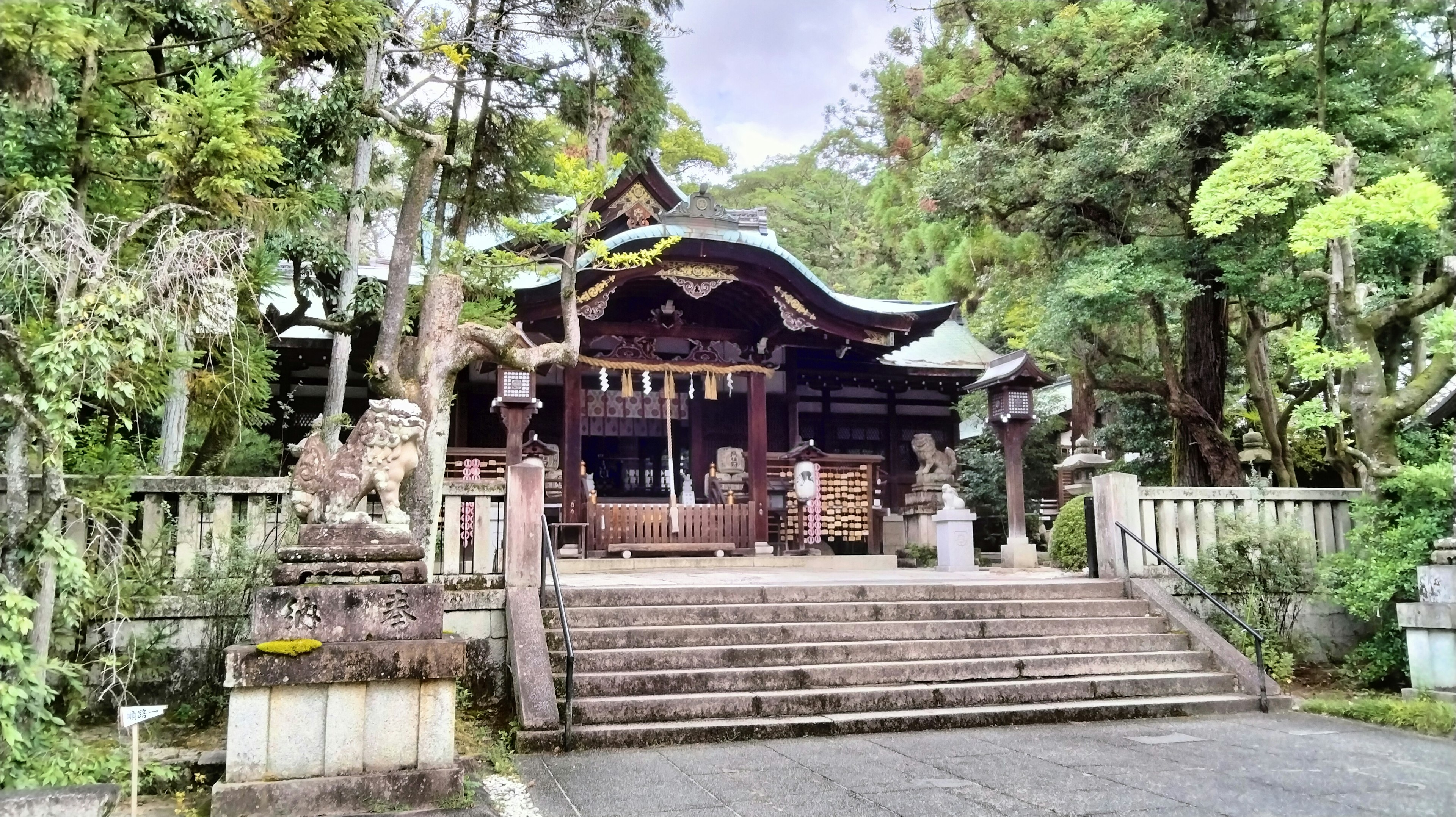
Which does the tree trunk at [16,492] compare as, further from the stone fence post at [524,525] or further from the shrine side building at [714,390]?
the shrine side building at [714,390]

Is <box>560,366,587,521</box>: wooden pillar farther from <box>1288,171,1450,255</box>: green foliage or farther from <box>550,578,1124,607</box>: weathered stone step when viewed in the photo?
Answer: <box>1288,171,1450,255</box>: green foliage

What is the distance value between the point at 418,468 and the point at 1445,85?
1217 cm

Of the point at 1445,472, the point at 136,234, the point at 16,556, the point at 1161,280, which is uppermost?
the point at 1161,280


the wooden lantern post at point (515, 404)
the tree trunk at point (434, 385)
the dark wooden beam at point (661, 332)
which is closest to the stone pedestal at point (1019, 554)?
the dark wooden beam at point (661, 332)

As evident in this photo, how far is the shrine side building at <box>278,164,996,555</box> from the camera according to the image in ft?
43.5

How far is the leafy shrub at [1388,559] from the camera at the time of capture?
23.6ft

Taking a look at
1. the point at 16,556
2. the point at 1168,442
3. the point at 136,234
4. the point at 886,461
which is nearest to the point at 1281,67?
the point at 1168,442

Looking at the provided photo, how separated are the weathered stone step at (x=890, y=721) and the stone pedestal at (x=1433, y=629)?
1.16 m

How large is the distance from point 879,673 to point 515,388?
24.2 ft

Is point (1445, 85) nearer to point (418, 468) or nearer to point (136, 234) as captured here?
point (418, 468)

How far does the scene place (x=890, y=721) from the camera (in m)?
6.20

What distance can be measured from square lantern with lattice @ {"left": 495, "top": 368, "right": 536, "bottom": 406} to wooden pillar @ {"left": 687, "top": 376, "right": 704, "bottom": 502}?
4.43m

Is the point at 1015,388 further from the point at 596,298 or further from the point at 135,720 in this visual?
the point at 135,720

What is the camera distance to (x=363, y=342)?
12.7 metres
